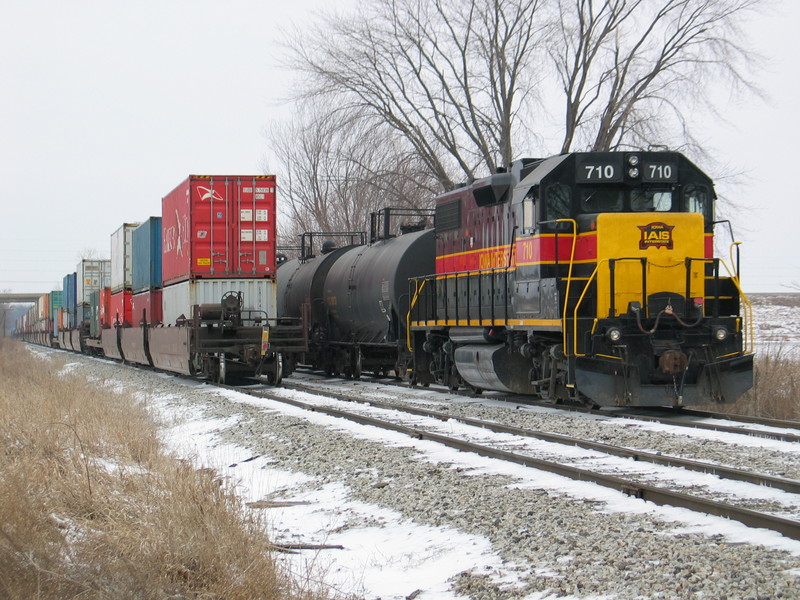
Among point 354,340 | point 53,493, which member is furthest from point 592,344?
point 354,340

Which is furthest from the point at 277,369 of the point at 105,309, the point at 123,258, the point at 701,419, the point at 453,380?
the point at 105,309

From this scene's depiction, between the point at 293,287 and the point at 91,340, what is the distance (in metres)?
15.9

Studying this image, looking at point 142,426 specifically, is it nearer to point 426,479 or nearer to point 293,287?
point 426,479

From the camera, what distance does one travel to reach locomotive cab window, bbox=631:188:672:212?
12414mm

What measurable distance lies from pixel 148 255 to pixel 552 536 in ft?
67.4

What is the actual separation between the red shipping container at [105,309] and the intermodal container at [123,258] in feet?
6.10

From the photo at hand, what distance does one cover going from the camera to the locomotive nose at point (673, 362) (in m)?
11.5

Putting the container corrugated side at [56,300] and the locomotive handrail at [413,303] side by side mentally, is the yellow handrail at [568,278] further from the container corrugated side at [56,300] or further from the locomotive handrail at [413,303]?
the container corrugated side at [56,300]

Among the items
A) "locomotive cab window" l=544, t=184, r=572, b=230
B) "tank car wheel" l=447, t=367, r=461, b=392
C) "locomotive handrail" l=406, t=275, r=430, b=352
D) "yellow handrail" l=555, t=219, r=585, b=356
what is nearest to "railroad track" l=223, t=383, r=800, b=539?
"yellow handrail" l=555, t=219, r=585, b=356

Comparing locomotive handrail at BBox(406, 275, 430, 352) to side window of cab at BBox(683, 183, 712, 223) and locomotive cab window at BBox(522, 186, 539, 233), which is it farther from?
side window of cab at BBox(683, 183, 712, 223)

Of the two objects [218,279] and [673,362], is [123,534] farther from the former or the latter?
[218,279]

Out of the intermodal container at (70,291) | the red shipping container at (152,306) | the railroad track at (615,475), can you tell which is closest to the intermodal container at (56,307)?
the intermodal container at (70,291)

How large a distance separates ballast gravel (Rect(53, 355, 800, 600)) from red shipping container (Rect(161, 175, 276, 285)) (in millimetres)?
10307

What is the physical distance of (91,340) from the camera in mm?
37438
